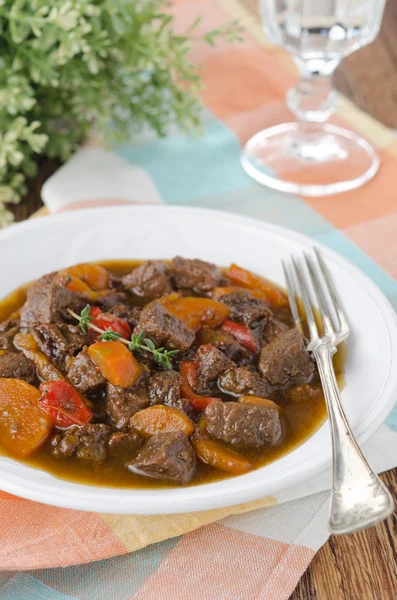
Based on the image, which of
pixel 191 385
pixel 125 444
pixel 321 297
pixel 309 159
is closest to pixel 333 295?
pixel 321 297

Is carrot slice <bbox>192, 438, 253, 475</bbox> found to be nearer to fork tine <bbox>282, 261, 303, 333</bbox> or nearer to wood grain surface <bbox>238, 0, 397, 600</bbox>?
wood grain surface <bbox>238, 0, 397, 600</bbox>

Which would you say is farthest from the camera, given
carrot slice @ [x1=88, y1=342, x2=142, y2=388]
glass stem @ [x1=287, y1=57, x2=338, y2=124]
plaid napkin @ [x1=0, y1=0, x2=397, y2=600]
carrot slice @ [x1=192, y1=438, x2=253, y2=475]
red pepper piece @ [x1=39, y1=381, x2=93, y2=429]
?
glass stem @ [x1=287, y1=57, x2=338, y2=124]

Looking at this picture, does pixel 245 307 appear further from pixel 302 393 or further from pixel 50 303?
pixel 50 303

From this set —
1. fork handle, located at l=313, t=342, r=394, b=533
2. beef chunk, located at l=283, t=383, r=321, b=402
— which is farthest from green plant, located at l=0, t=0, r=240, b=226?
fork handle, located at l=313, t=342, r=394, b=533

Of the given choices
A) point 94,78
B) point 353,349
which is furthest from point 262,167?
point 353,349

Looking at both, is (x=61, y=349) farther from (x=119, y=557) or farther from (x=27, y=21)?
(x=27, y=21)
